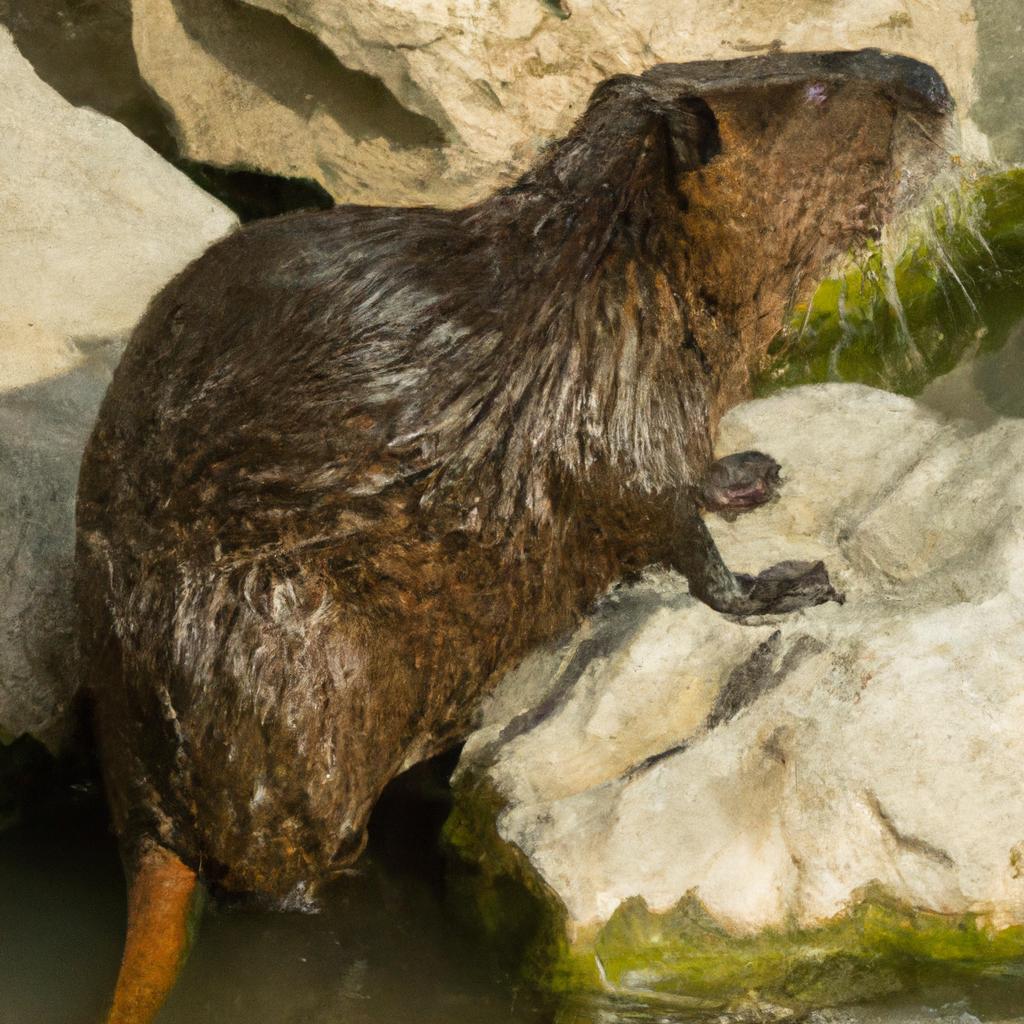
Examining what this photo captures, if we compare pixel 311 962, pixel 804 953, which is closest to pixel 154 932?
pixel 311 962

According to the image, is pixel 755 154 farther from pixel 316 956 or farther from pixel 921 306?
pixel 316 956

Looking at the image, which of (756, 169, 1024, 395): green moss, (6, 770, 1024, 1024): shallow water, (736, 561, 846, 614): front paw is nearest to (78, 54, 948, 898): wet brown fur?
(6, 770, 1024, 1024): shallow water

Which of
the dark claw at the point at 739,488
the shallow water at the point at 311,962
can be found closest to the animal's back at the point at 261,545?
the shallow water at the point at 311,962

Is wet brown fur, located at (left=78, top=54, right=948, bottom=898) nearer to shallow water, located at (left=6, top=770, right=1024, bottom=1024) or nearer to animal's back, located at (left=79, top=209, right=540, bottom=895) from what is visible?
animal's back, located at (left=79, top=209, right=540, bottom=895)

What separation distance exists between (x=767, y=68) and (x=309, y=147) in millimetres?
2039

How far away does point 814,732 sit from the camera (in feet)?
7.99

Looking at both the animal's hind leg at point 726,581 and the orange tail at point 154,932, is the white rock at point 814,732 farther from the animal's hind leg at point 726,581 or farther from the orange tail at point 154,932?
the orange tail at point 154,932

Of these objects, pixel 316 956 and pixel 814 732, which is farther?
pixel 316 956

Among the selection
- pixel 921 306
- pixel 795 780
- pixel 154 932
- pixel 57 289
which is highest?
pixel 921 306

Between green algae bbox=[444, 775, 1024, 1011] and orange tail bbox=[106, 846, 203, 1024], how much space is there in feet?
2.12

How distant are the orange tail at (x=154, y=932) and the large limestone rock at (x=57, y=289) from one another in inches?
26.7

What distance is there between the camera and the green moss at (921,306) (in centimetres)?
348

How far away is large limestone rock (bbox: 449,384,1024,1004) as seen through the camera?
7.57 feet

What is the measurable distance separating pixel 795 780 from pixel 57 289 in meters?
2.69
